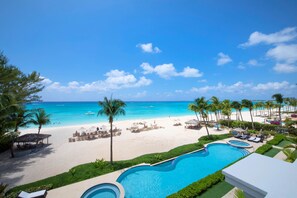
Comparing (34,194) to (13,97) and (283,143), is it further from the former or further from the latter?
(283,143)

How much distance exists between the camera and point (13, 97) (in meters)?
11.6

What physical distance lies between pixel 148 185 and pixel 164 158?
12.3 ft

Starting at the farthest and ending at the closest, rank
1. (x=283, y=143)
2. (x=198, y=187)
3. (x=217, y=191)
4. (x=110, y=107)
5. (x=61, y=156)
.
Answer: (x=283, y=143), (x=61, y=156), (x=110, y=107), (x=217, y=191), (x=198, y=187)

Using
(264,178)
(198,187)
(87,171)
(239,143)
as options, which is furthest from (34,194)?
(239,143)

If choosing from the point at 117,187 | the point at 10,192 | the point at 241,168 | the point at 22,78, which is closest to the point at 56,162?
the point at 10,192

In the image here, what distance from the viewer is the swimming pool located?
9062 millimetres

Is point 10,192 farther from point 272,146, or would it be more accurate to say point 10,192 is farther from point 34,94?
point 272,146

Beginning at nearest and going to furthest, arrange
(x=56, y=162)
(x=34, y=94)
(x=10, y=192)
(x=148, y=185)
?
1. (x=10, y=192)
2. (x=148, y=185)
3. (x=56, y=162)
4. (x=34, y=94)

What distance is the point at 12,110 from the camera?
36.0ft

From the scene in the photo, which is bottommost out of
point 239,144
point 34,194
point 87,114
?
point 239,144

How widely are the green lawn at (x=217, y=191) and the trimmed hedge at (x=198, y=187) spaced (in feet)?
0.58

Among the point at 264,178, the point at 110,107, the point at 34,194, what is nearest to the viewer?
the point at 264,178

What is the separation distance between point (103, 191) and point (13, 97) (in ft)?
37.0

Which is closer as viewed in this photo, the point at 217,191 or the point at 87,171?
the point at 217,191
